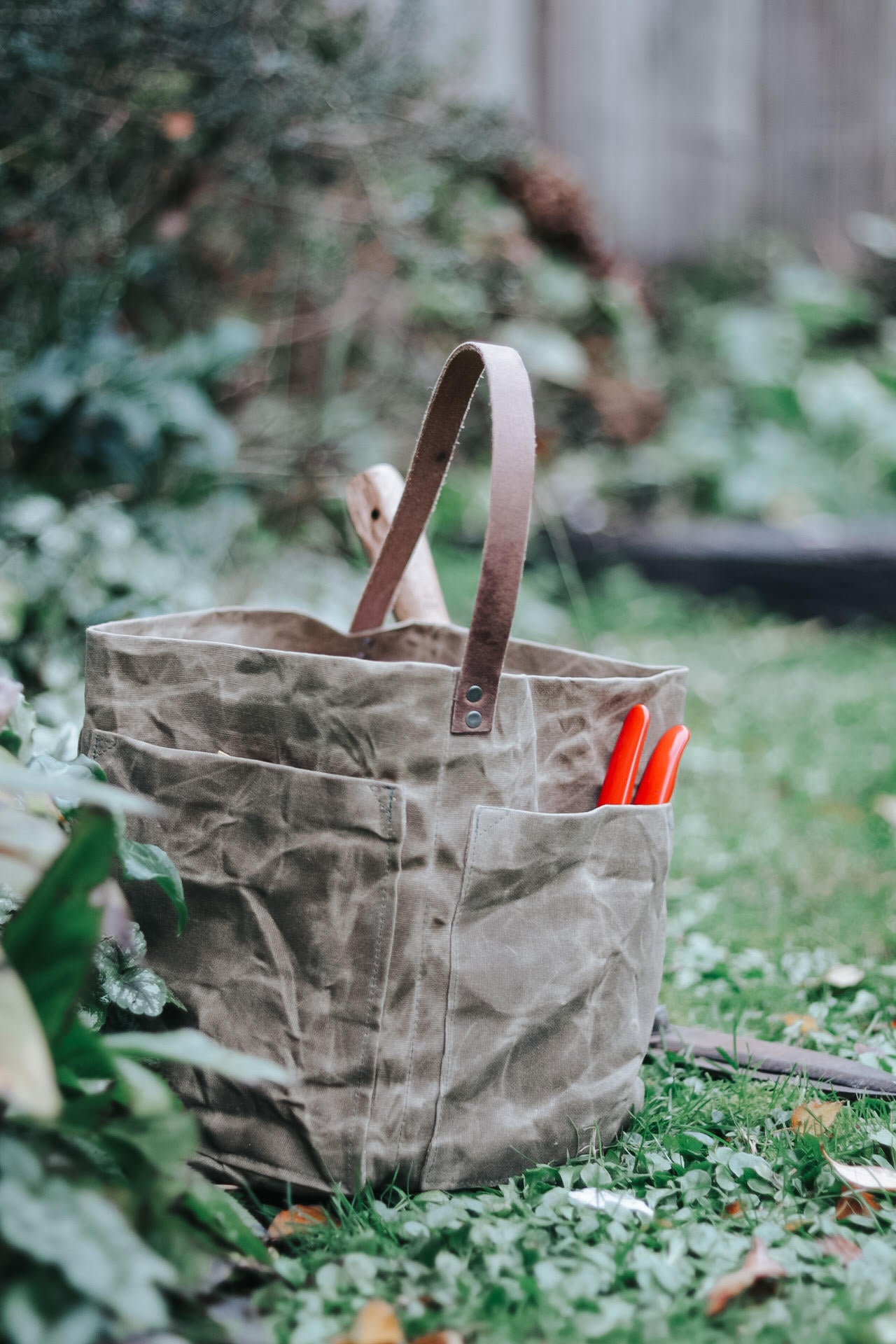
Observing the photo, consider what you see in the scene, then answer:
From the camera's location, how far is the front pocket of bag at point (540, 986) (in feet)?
3.25

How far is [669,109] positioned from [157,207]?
3.17 meters

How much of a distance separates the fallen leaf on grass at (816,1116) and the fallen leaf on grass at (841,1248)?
150 mm

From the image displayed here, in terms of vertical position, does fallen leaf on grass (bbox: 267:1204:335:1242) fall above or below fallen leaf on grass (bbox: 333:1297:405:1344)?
below

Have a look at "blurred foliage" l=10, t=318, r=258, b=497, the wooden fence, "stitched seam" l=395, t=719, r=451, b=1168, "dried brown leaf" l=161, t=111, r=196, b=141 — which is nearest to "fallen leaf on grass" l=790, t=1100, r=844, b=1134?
"stitched seam" l=395, t=719, r=451, b=1168

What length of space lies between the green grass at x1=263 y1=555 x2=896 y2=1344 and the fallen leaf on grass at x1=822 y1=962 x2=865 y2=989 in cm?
1

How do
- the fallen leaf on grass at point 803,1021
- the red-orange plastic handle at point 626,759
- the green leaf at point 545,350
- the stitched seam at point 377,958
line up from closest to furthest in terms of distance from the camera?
the stitched seam at point 377,958 → the red-orange plastic handle at point 626,759 → the fallen leaf on grass at point 803,1021 → the green leaf at point 545,350

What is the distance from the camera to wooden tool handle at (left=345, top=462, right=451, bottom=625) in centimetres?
153

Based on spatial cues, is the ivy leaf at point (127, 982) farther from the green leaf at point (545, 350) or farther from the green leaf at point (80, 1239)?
the green leaf at point (545, 350)

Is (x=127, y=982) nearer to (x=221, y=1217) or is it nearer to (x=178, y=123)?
(x=221, y=1217)

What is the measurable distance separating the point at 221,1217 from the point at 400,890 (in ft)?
1.00

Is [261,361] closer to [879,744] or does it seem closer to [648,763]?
[879,744]

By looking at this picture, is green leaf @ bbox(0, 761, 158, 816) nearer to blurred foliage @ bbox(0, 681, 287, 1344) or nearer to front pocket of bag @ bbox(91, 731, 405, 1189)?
blurred foliage @ bbox(0, 681, 287, 1344)

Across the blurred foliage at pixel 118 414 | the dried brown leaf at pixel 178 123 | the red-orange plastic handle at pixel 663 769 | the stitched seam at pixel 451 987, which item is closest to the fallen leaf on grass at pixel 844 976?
the red-orange plastic handle at pixel 663 769

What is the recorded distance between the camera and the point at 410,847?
0.97m
